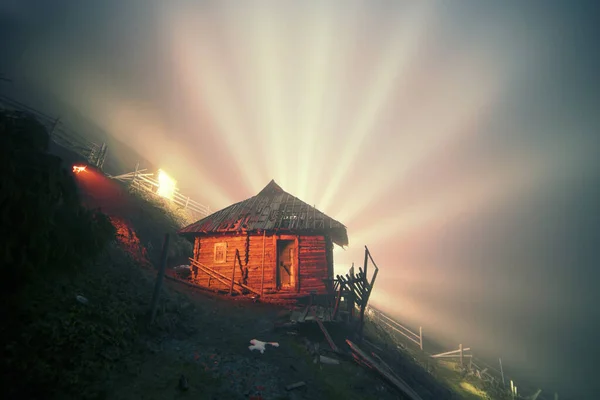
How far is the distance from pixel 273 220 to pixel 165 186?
85.9ft

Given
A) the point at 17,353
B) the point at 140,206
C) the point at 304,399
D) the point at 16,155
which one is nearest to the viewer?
the point at 16,155

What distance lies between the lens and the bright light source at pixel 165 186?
3500 cm

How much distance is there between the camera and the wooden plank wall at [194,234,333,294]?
16109 mm

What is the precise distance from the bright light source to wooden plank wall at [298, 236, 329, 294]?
1047 inches

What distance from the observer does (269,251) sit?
16.7 meters

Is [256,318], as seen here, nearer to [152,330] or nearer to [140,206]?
[152,330]

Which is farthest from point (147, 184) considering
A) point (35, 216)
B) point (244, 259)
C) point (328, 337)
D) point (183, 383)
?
point (35, 216)

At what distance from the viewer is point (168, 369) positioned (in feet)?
20.6

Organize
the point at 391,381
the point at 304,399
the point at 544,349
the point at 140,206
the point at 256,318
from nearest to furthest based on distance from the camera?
1. the point at 304,399
2. the point at 391,381
3. the point at 256,318
4. the point at 140,206
5. the point at 544,349

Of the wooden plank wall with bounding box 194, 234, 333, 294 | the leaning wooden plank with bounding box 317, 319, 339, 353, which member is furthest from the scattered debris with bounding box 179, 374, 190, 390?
the wooden plank wall with bounding box 194, 234, 333, 294

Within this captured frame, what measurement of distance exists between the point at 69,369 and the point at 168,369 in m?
2.23

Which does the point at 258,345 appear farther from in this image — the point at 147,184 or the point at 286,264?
the point at 147,184

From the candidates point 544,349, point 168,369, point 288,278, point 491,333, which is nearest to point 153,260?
point 288,278

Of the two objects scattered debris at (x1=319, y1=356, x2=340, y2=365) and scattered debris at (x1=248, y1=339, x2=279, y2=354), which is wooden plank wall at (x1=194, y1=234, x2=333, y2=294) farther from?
scattered debris at (x1=319, y1=356, x2=340, y2=365)
